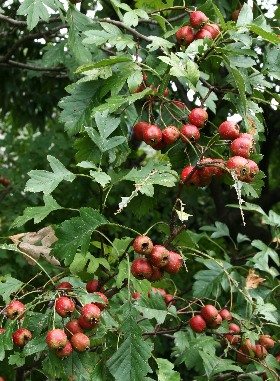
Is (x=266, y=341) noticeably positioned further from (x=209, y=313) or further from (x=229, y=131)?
(x=229, y=131)

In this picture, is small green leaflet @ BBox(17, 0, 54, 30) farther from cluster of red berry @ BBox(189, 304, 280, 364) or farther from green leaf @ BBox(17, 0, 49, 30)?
cluster of red berry @ BBox(189, 304, 280, 364)

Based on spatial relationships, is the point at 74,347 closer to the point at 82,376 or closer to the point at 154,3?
the point at 82,376

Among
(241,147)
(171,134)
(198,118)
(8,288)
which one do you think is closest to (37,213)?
(8,288)

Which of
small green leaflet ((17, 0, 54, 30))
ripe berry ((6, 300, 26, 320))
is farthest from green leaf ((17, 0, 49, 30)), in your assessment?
ripe berry ((6, 300, 26, 320))

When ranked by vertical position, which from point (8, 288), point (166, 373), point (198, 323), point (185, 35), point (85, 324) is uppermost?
point (185, 35)

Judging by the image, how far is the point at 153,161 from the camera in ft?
6.92

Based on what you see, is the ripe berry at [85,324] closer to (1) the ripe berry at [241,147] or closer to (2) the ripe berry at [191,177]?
(2) the ripe berry at [191,177]

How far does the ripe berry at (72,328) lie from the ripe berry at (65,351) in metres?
0.04

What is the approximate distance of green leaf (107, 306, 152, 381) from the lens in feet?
6.15

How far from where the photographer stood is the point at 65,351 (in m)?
1.86

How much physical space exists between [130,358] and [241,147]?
73 cm

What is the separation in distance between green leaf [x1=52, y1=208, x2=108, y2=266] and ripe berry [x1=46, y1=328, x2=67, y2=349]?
238 millimetres

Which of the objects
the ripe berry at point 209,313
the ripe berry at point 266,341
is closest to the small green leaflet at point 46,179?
the ripe berry at point 209,313

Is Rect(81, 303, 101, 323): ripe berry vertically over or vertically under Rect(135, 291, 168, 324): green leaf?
over
